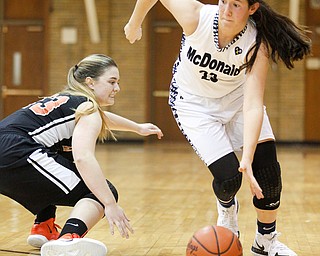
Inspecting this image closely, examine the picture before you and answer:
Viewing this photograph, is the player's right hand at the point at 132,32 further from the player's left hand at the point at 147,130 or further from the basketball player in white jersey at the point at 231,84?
the player's left hand at the point at 147,130

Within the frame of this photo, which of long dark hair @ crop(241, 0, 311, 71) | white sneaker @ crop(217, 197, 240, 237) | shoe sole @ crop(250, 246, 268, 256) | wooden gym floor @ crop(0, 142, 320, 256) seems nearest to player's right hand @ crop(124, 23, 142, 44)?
long dark hair @ crop(241, 0, 311, 71)

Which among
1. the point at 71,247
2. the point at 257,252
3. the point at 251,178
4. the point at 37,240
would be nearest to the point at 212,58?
the point at 251,178

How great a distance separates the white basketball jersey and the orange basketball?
851 mm

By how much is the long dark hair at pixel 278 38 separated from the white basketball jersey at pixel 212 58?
0.05 meters

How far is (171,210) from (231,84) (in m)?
1.95

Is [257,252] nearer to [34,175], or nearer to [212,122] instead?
[212,122]

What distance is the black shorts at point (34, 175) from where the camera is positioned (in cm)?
324

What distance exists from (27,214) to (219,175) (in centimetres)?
205

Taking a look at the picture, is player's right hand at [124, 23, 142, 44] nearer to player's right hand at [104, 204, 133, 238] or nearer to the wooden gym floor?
player's right hand at [104, 204, 133, 238]

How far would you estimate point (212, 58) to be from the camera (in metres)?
3.42

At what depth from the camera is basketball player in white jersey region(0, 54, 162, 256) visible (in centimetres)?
305

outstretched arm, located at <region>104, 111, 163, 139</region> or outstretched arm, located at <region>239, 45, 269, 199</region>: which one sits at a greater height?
outstretched arm, located at <region>239, 45, 269, 199</region>

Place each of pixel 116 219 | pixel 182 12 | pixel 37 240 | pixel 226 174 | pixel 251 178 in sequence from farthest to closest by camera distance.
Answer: pixel 37 240
pixel 182 12
pixel 226 174
pixel 116 219
pixel 251 178

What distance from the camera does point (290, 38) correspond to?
3309 mm
